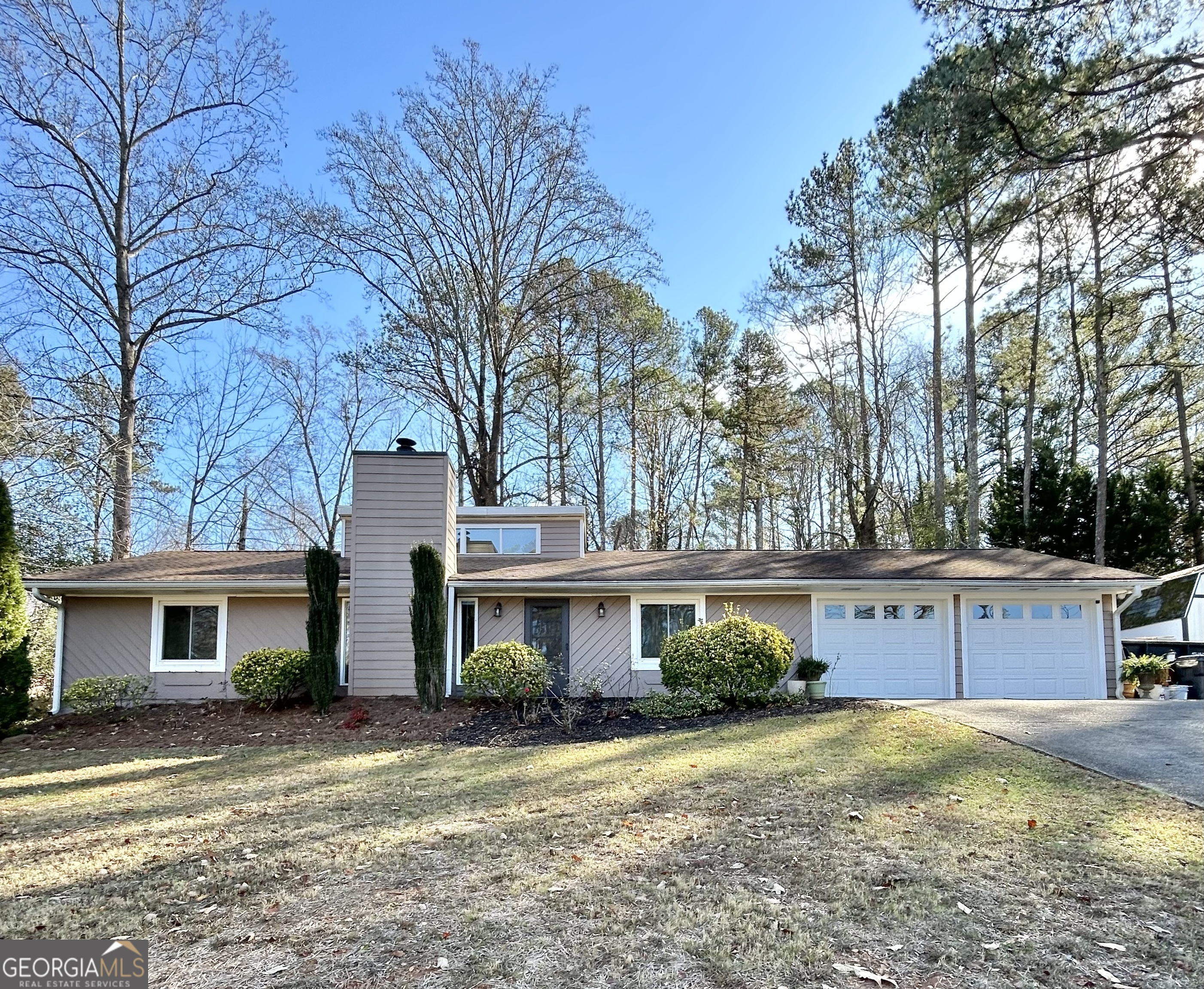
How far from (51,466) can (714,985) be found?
15533mm

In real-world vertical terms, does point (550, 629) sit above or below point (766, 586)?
below

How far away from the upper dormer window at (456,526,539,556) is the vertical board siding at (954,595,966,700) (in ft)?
25.6

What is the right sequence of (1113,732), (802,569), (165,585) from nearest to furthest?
(1113,732), (165,585), (802,569)

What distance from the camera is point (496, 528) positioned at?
15.2m

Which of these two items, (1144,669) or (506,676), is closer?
(506,676)

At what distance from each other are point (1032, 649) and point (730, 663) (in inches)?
233

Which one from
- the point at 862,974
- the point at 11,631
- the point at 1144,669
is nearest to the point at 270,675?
the point at 11,631

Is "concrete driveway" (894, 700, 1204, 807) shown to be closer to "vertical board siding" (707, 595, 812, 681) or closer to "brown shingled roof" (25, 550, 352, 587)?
"vertical board siding" (707, 595, 812, 681)

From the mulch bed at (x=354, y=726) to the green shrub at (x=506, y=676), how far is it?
0.93ft

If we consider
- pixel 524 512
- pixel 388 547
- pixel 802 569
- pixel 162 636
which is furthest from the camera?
pixel 524 512

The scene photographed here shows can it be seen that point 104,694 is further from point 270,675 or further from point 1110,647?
point 1110,647

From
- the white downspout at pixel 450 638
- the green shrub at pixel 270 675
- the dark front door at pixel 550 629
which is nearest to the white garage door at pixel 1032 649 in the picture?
the dark front door at pixel 550 629

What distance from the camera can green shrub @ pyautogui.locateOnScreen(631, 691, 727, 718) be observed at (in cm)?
1009

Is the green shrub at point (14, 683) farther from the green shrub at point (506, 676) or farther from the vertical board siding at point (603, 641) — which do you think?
the vertical board siding at point (603, 641)
